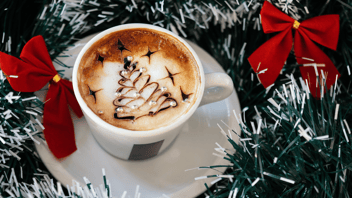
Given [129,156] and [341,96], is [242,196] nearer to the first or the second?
[129,156]

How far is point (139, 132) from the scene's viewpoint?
0.47 meters

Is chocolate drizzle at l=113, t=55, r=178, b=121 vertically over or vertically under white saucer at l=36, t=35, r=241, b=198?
over

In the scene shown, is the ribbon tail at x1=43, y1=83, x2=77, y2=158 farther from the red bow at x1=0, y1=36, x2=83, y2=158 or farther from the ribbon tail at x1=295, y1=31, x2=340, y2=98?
the ribbon tail at x1=295, y1=31, x2=340, y2=98

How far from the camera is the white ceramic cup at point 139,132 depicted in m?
0.47

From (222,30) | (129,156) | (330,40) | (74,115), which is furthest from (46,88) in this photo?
(330,40)

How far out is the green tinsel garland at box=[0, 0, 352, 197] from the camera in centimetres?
47

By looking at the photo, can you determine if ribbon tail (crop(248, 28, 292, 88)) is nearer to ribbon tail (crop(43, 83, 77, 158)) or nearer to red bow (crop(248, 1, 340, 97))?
red bow (crop(248, 1, 340, 97))

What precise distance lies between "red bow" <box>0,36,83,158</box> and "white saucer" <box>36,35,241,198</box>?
0.02m

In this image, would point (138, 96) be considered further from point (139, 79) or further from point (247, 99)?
point (247, 99)

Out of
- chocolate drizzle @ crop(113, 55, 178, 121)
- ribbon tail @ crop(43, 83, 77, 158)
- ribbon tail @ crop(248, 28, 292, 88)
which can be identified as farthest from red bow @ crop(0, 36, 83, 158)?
ribbon tail @ crop(248, 28, 292, 88)

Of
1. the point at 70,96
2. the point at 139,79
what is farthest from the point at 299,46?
the point at 70,96

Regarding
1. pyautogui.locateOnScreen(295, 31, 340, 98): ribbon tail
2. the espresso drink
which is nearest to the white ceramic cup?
the espresso drink

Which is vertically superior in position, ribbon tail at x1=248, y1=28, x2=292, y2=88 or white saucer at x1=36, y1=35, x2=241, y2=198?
ribbon tail at x1=248, y1=28, x2=292, y2=88

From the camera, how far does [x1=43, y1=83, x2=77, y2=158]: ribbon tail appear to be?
1.78 ft
